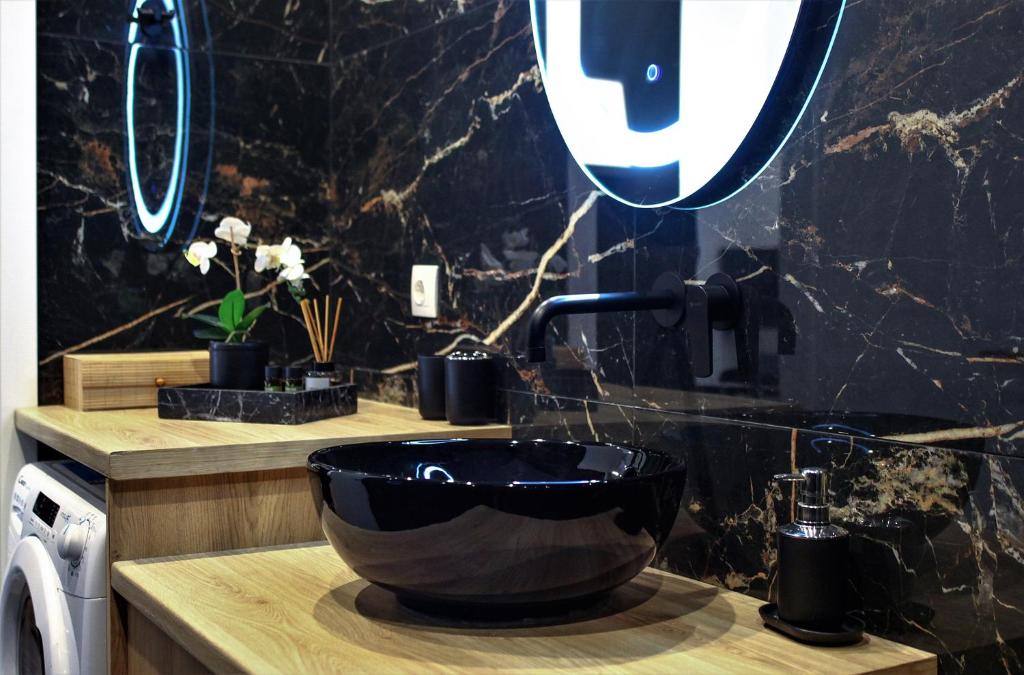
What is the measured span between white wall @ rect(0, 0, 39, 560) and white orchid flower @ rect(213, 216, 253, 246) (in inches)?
15.8

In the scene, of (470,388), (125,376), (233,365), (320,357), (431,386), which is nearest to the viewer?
(470,388)

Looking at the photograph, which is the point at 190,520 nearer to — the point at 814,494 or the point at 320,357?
the point at 320,357

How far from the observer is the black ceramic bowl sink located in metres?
1.18

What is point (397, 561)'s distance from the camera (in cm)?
122

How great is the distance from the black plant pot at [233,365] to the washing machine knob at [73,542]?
52 centimetres

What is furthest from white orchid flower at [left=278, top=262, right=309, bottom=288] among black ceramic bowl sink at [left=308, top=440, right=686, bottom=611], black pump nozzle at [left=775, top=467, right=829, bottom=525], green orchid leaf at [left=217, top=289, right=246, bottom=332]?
black pump nozzle at [left=775, top=467, right=829, bottom=525]

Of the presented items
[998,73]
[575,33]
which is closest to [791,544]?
[998,73]

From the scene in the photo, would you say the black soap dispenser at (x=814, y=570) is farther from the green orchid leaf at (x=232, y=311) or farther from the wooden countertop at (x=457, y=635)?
the green orchid leaf at (x=232, y=311)

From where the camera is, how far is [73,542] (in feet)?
5.67

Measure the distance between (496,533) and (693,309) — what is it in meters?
0.48

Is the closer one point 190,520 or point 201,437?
point 190,520

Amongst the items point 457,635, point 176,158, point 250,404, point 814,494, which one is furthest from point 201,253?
point 814,494

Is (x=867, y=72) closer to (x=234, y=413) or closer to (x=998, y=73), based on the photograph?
(x=998, y=73)

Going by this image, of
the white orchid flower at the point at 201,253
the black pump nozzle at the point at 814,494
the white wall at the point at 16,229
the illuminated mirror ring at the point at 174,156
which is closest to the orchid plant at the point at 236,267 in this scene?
the white orchid flower at the point at 201,253
